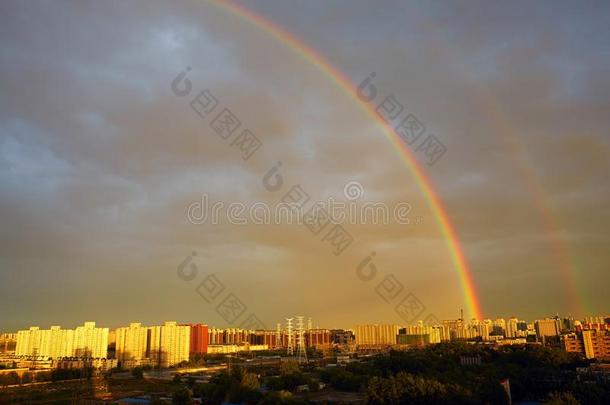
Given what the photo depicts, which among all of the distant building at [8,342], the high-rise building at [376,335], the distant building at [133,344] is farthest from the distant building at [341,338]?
the distant building at [8,342]

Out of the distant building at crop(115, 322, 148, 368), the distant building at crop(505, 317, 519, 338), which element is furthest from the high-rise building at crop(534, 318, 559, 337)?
the distant building at crop(115, 322, 148, 368)

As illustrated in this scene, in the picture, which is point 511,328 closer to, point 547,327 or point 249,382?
point 547,327

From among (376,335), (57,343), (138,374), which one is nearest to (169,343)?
(57,343)

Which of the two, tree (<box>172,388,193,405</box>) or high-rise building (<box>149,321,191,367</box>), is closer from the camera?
tree (<box>172,388,193,405</box>)

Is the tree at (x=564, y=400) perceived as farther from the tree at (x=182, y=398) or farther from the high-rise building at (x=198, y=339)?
the high-rise building at (x=198, y=339)

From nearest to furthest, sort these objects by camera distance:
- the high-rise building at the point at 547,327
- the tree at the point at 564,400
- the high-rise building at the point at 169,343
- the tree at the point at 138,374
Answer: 1. the tree at the point at 564,400
2. the tree at the point at 138,374
3. the high-rise building at the point at 169,343
4. the high-rise building at the point at 547,327

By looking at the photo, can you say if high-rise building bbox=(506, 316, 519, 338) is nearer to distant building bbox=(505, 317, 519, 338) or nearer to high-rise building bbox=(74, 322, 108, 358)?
distant building bbox=(505, 317, 519, 338)
